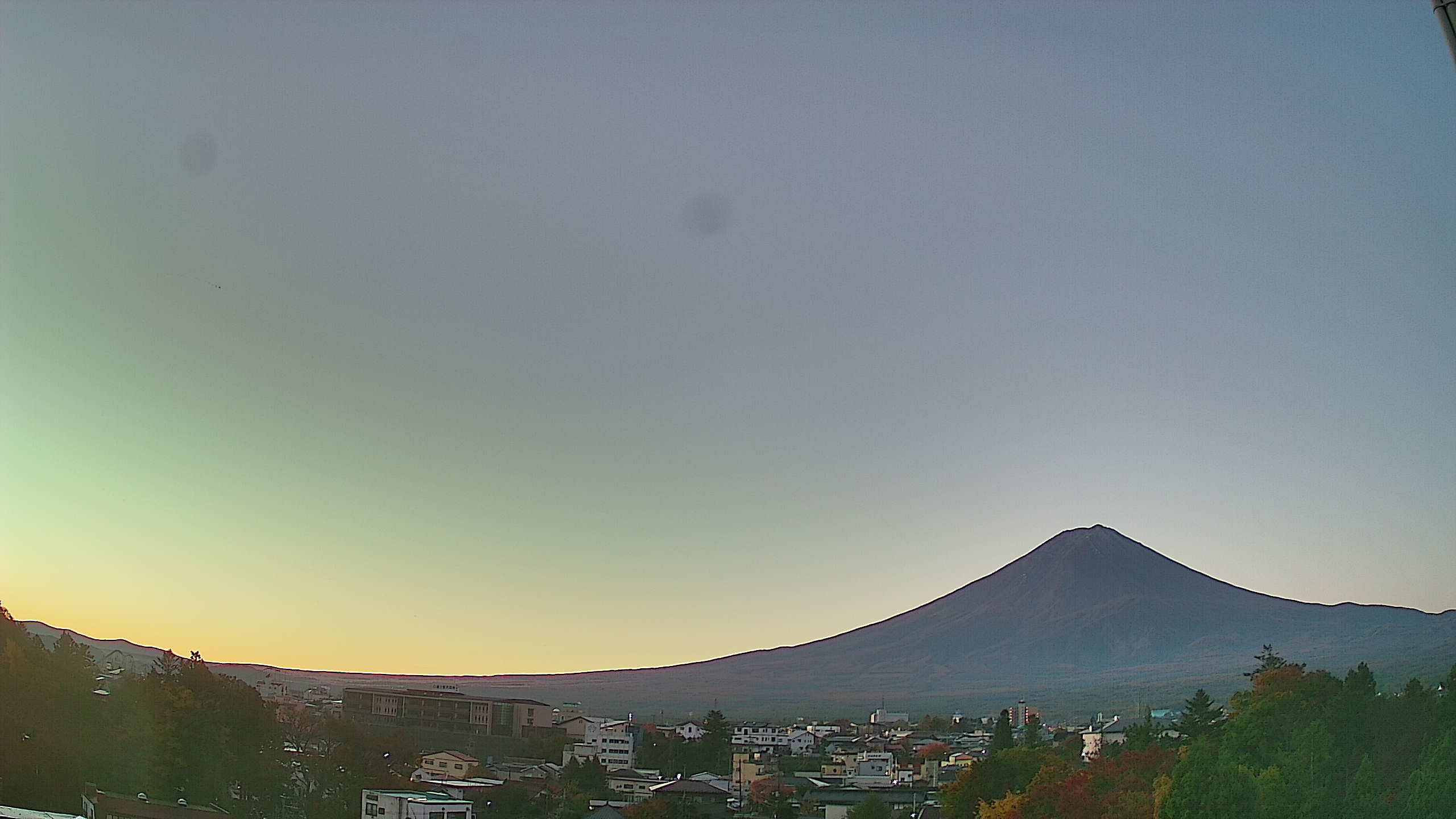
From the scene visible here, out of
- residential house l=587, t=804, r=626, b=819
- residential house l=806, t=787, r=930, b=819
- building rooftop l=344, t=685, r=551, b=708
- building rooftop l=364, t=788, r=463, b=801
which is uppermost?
building rooftop l=344, t=685, r=551, b=708

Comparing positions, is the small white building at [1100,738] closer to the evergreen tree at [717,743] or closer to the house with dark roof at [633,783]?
the evergreen tree at [717,743]

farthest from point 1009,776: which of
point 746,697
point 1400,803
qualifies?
point 746,697

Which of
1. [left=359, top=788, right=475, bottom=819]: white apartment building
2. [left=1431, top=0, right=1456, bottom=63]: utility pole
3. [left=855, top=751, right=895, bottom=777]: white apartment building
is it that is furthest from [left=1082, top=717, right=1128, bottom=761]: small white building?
[left=1431, top=0, right=1456, bottom=63]: utility pole

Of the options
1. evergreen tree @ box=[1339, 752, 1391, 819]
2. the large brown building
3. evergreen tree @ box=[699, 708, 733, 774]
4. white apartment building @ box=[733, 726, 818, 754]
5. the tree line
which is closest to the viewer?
evergreen tree @ box=[1339, 752, 1391, 819]

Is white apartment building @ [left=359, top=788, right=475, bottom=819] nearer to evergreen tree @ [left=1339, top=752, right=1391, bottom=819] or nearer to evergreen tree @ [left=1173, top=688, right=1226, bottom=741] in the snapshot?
evergreen tree @ [left=1173, top=688, right=1226, bottom=741]

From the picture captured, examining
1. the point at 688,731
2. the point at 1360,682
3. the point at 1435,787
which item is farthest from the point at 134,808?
the point at 1360,682

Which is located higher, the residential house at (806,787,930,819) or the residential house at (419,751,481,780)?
the residential house at (419,751,481,780)

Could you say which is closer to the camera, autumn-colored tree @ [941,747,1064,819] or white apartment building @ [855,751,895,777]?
autumn-colored tree @ [941,747,1064,819]
